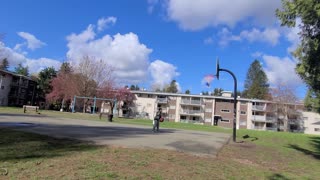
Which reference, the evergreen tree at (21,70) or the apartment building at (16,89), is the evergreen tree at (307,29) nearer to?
the apartment building at (16,89)

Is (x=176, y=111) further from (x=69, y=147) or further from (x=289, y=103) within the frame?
(x=69, y=147)

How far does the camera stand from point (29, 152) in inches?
331

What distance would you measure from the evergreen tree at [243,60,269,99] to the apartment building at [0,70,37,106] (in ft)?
206

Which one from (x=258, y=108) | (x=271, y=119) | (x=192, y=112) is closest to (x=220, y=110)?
(x=192, y=112)

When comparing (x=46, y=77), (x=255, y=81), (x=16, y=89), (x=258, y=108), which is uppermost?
(x=255, y=81)

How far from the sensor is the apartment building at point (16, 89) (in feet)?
281

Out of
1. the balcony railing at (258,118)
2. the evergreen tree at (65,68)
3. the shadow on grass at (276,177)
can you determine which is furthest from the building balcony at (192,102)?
the shadow on grass at (276,177)

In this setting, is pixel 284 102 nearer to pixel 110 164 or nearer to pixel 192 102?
pixel 192 102

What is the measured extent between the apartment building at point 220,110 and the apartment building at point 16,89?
1250 inches

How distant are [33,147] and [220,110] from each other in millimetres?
76658

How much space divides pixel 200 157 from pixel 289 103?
70281 mm

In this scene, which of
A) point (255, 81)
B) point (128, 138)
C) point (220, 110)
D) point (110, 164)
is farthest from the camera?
point (255, 81)

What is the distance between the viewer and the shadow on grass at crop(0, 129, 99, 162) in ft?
26.4

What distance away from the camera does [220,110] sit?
83.2 metres
